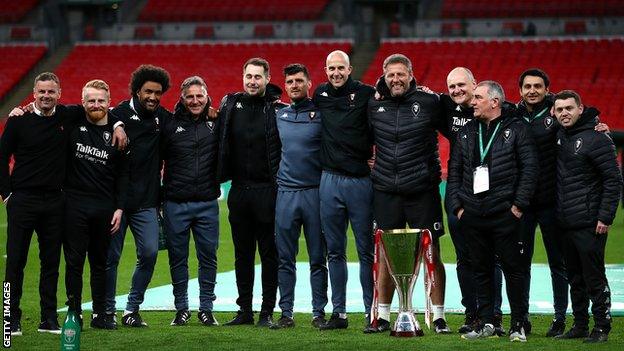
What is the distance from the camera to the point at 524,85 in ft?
28.0

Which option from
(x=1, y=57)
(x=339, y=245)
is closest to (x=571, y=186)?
(x=339, y=245)

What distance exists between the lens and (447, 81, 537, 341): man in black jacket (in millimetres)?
8031

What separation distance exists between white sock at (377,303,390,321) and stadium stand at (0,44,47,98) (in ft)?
82.0

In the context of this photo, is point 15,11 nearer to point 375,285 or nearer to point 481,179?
point 375,285

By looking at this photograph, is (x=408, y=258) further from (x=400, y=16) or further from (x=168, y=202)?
(x=400, y=16)

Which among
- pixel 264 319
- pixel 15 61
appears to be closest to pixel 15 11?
pixel 15 61

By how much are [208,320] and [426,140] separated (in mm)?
2082

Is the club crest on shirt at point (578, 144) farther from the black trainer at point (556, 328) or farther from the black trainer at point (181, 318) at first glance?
the black trainer at point (181, 318)

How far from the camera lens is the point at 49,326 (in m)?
8.38

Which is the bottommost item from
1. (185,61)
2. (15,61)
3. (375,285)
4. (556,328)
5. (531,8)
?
(556,328)

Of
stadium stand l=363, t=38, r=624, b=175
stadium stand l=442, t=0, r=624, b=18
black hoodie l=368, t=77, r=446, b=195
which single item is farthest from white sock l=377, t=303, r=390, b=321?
stadium stand l=442, t=0, r=624, b=18

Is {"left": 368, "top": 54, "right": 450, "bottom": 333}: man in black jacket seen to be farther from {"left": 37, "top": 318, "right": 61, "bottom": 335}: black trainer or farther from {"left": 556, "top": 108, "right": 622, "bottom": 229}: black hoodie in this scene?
{"left": 37, "top": 318, "right": 61, "bottom": 335}: black trainer

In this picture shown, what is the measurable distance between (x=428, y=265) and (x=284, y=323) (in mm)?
1137

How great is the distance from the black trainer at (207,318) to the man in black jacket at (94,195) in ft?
2.21
